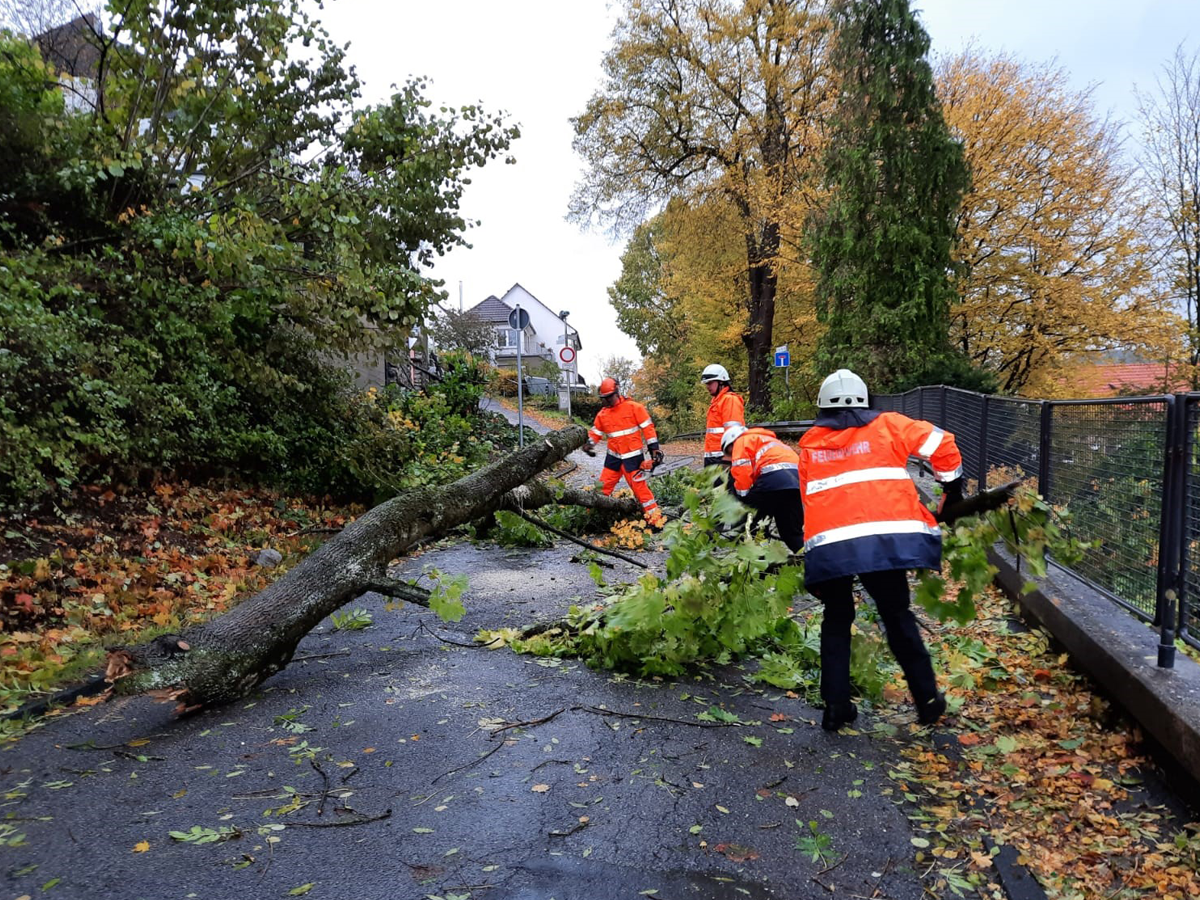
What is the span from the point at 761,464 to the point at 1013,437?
1.84 meters

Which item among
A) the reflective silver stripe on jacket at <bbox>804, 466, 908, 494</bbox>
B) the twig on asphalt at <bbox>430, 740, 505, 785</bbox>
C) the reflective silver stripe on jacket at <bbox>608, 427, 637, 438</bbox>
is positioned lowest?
the twig on asphalt at <bbox>430, 740, 505, 785</bbox>

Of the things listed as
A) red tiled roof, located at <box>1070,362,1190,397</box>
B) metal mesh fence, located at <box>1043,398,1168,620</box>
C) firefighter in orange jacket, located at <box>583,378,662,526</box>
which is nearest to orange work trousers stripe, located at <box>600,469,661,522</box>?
firefighter in orange jacket, located at <box>583,378,662,526</box>

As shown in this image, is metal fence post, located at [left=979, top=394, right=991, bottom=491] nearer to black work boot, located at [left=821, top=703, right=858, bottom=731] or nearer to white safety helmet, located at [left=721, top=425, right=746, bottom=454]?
white safety helmet, located at [left=721, top=425, right=746, bottom=454]

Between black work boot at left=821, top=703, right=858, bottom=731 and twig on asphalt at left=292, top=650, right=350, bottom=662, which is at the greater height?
black work boot at left=821, top=703, right=858, bottom=731

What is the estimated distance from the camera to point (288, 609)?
167 inches

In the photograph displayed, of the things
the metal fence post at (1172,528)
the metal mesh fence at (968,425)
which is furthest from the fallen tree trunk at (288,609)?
the metal mesh fence at (968,425)

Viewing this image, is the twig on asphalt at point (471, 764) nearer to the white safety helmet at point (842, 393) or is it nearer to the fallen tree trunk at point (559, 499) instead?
the white safety helmet at point (842, 393)

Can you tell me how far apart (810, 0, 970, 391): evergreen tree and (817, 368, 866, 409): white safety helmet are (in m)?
14.2

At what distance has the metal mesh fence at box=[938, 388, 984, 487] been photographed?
6.65 meters

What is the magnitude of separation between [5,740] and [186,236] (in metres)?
4.00

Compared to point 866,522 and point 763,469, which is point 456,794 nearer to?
point 866,522

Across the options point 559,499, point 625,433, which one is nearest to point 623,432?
point 625,433

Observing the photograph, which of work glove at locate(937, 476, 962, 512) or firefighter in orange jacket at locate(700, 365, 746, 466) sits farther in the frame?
firefighter in orange jacket at locate(700, 365, 746, 466)

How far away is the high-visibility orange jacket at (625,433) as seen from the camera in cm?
897
